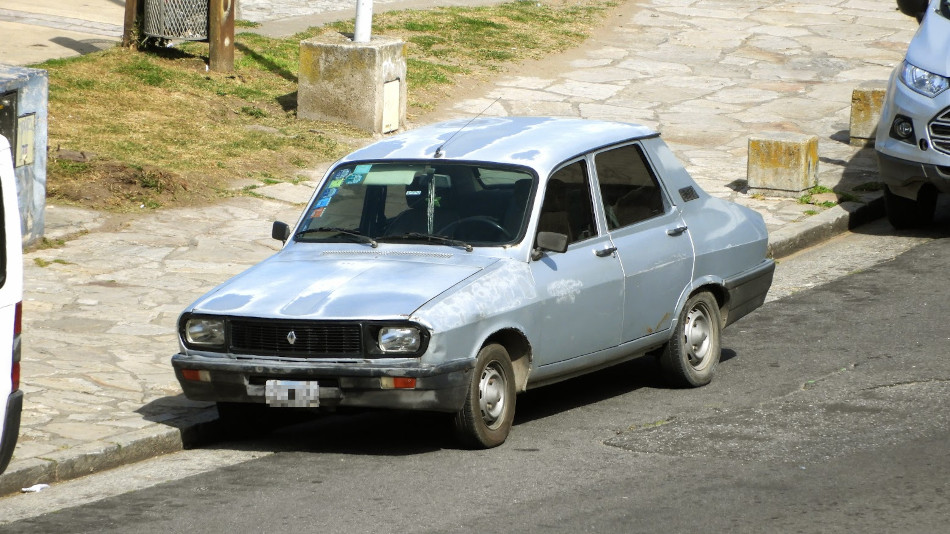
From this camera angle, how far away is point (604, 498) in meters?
6.52

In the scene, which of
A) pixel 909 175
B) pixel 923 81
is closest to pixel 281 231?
pixel 909 175

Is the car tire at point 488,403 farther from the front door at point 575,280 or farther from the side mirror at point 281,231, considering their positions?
the side mirror at point 281,231

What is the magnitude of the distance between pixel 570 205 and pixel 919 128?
18.5ft

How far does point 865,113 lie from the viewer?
16422mm

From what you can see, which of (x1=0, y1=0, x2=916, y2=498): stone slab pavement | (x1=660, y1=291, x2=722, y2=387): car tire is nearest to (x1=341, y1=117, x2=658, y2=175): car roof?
(x1=660, y1=291, x2=722, y2=387): car tire

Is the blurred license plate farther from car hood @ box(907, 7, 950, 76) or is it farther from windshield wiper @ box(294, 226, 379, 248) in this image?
car hood @ box(907, 7, 950, 76)

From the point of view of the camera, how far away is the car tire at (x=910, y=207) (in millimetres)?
13406

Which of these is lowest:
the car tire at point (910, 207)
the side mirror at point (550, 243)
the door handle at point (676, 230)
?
the car tire at point (910, 207)

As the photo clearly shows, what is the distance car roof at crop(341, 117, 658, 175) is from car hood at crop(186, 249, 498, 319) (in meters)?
0.73

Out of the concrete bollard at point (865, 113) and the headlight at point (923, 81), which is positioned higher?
the headlight at point (923, 81)

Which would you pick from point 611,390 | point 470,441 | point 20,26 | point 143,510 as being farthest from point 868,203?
point 20,26

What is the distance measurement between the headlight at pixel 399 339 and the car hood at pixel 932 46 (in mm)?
7372

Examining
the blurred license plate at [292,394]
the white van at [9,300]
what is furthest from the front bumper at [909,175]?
the white van at [9,300]

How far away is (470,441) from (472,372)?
402 millimetres
